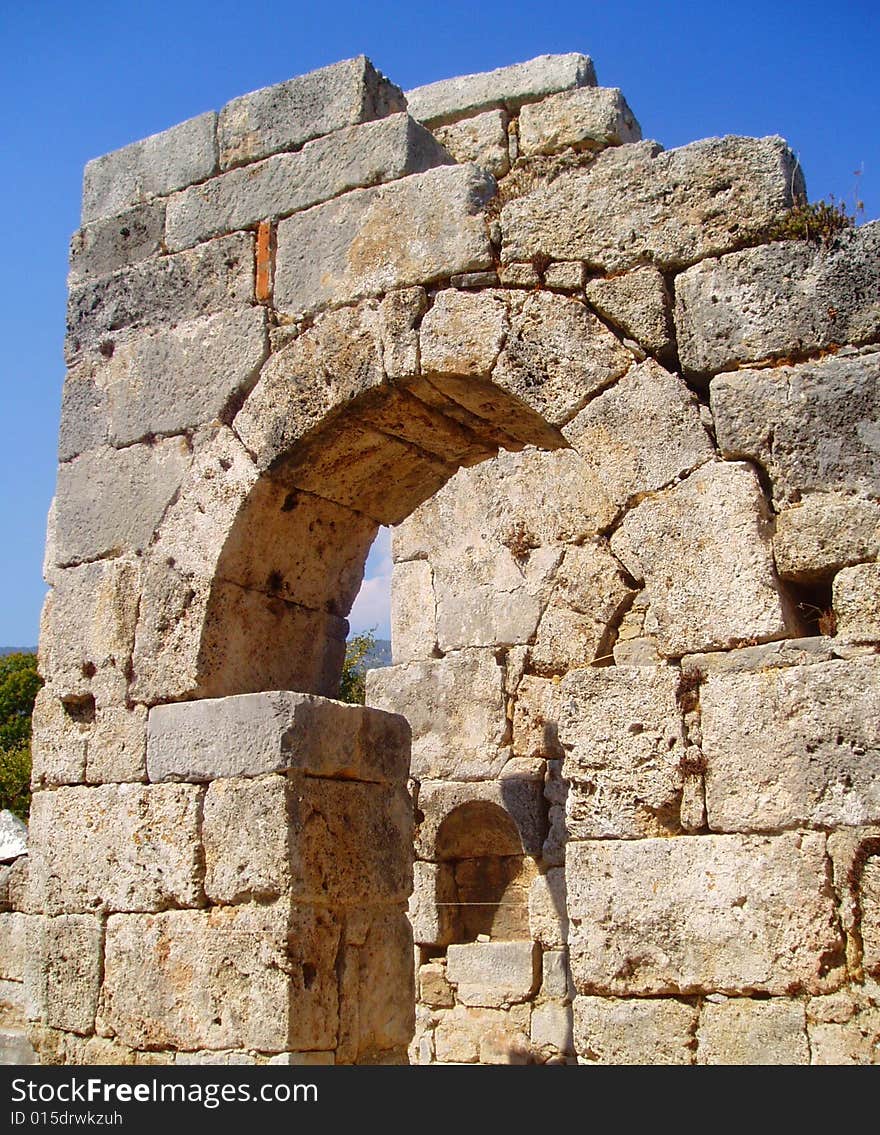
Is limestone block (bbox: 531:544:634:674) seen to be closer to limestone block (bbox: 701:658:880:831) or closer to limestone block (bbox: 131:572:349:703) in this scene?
limestone block (bbox: 131:572:349:703)

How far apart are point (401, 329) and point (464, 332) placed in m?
0.28

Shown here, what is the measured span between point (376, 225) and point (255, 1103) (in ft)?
11.2

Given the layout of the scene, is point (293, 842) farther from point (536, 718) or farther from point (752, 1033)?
point (536, 718)

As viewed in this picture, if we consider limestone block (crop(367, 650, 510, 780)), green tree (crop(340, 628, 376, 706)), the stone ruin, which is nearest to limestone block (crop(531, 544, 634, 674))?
limestone block (crop(367, 650, 510, 780))

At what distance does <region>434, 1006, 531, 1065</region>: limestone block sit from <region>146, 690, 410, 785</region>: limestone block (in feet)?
10.8

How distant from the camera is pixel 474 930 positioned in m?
8.29

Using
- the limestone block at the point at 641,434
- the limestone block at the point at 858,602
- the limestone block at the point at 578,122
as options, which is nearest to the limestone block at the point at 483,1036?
the limestone block at the point at 641,434

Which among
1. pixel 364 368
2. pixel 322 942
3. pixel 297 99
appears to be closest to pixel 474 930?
pixel 322 942

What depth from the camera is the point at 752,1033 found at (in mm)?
3781

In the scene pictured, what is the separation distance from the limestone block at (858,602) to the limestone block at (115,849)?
256cm

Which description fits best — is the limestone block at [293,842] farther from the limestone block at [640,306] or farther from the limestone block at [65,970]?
the limestone block at [640,306]

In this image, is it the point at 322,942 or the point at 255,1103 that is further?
the point at 322,942

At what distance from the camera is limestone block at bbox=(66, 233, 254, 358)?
18.3ft

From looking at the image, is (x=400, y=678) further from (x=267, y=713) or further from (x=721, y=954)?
(x=721, y=954)
